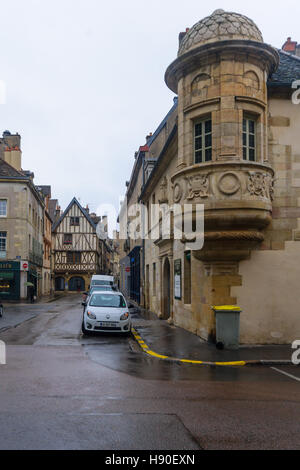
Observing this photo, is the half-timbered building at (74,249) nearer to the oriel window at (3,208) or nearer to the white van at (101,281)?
the oriel window at (3,208)

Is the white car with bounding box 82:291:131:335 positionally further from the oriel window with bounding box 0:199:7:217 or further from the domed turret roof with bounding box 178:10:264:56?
the oriel window with bounding box 0:199:7:217

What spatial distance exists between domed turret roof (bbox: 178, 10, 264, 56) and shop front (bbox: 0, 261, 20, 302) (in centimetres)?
2862

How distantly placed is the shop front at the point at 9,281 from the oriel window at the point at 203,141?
91.5ft

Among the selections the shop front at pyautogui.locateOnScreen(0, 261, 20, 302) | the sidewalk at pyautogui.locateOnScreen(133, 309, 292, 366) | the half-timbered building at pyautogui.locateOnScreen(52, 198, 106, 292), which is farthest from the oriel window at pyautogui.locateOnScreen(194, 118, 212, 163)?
the half-timbered building at pyautogui.locateOnScreen(52, 198, 106, 292)

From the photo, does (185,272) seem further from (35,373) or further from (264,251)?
(35,373)

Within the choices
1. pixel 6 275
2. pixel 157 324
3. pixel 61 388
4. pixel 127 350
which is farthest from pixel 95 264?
pixel 61 388

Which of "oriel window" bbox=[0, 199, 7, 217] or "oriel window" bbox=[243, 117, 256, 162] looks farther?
"oriel window" bbox=[0, 199, 7, 217]

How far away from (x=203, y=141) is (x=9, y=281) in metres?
28.8

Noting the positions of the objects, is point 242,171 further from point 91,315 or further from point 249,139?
point 91,315

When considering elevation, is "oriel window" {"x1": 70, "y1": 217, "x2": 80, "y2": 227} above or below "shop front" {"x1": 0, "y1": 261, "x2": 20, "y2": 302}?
above

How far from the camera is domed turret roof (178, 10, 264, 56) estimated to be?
12.3m

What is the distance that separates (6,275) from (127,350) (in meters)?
27.6
